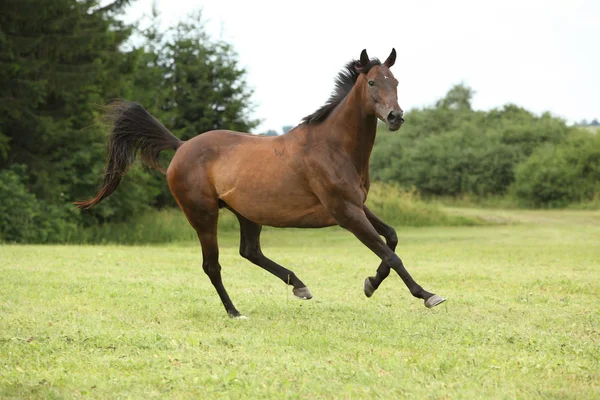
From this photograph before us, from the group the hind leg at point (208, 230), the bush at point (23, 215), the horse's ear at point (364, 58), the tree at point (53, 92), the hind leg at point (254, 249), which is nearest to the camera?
the horse's ear at point (364, 58)

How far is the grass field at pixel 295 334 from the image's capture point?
516cm

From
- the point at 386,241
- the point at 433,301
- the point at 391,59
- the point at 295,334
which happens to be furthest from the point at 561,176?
the point at 295,334

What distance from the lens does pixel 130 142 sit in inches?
372

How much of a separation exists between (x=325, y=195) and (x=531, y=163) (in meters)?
33.5

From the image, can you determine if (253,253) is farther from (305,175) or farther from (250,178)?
(305,175)

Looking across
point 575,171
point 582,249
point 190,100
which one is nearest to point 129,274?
point 582,249

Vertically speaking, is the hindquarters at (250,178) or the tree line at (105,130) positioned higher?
the tree line at (105,130)

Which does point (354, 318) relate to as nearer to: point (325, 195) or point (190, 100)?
point (325, 195)

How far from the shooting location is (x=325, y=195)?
25.6 ft

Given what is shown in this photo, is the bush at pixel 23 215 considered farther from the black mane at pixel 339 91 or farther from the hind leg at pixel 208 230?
the black mane at pixel 339 91

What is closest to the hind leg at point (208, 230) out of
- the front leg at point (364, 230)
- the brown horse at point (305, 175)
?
the brown horse at point (305, 175)

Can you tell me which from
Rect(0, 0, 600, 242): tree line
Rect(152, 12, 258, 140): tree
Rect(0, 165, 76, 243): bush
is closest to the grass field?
Rect(0, 0, 600, 242): tree line

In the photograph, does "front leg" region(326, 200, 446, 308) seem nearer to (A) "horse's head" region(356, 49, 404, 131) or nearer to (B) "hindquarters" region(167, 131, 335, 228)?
(B) "hindquarters" region(167, 131, 335, 228)

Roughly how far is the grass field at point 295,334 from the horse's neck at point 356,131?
5.40 feet
